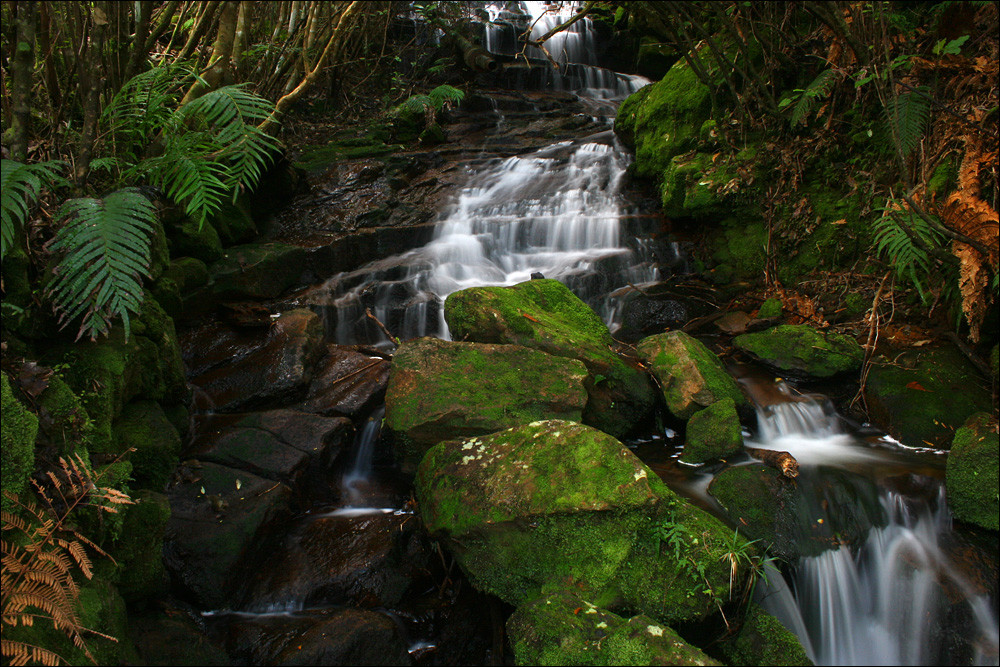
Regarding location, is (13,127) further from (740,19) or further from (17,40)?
(740,19)

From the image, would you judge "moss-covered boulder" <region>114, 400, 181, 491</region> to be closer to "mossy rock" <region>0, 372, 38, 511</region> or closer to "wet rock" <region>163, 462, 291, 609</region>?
"wet rock" <region>163, 462, 291, 609</region>

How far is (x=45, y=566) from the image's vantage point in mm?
1931

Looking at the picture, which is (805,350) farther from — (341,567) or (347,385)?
(341,567)

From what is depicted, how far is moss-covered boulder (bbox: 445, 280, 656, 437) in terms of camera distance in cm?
426

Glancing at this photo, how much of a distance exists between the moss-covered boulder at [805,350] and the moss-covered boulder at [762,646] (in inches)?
99.4

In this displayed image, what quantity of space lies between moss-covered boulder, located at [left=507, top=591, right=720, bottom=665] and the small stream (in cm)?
80

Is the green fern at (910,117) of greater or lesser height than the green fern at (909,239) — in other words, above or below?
above

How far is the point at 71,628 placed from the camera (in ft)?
6.33

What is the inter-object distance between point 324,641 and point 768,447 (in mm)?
3068

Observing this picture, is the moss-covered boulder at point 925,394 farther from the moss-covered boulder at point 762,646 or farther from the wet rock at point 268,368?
the wet rock at point 268,368

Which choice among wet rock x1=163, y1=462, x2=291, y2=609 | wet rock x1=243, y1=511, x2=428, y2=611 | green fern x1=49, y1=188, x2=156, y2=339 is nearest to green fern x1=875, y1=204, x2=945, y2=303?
wet rock x1=243, y1=511, x2=428, y2=611

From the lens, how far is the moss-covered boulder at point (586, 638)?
7.02 ft

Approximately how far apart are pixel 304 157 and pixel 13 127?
7.22 m

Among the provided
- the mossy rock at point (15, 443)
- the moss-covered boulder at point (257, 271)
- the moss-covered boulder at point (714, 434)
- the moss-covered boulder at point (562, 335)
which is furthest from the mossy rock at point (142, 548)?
the moss-covered boulder at point (257, 271)
